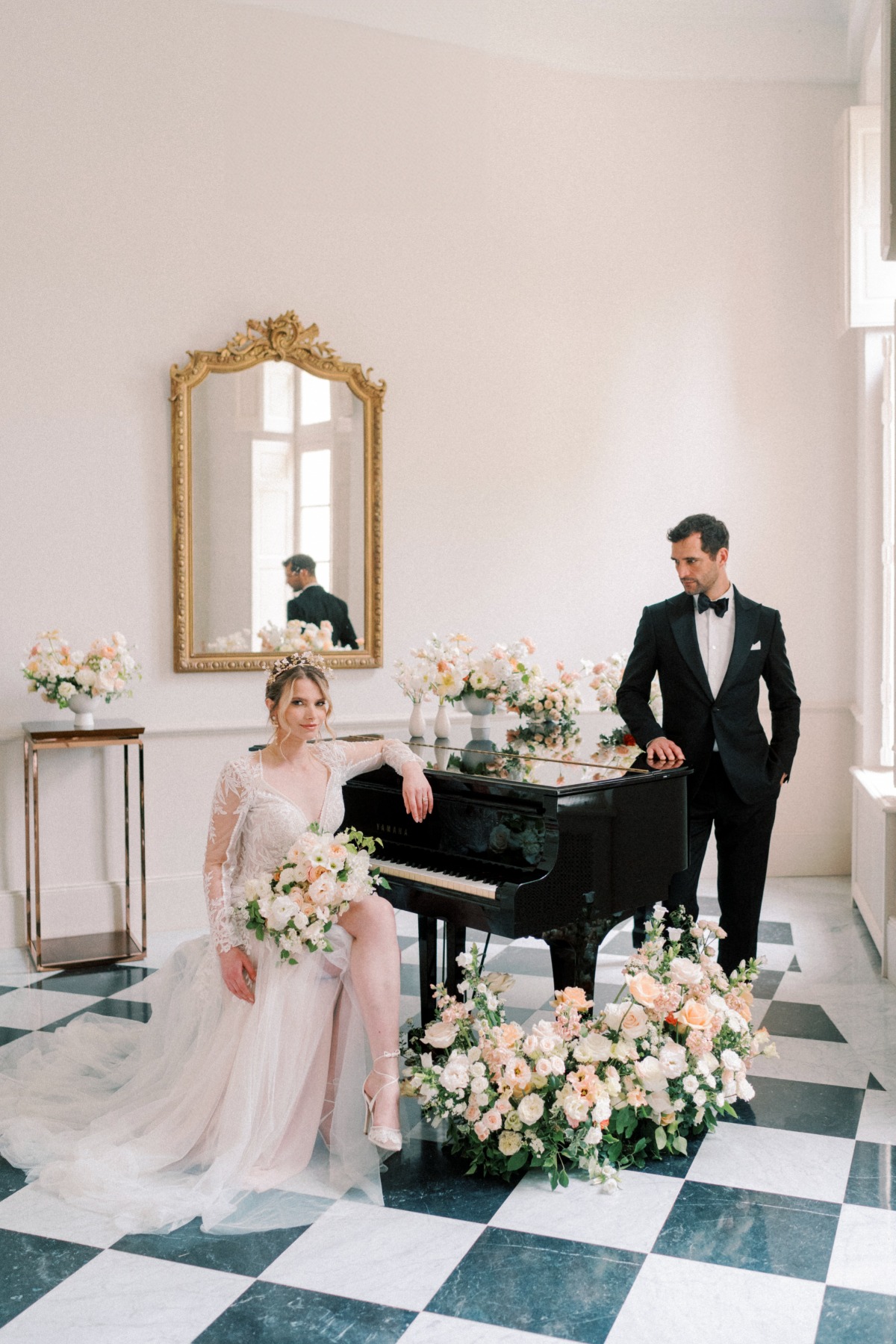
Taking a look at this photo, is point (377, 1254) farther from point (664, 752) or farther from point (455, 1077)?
point (664, 752)

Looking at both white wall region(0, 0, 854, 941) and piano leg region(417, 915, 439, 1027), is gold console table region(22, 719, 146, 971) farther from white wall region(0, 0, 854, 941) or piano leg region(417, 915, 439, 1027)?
piano leg region(417, 915, 439, 1027)

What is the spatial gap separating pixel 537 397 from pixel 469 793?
332 cm

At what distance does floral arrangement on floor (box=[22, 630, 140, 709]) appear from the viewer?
16.8 ft

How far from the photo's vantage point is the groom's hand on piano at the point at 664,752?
12.6ft

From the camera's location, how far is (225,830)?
335 cm

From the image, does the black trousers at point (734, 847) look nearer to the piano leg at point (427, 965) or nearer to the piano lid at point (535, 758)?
the piano lid at point (535, 758)

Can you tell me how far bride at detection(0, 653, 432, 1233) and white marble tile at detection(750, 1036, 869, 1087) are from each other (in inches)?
55.9

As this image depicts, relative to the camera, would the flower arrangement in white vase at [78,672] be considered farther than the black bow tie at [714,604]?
Yes

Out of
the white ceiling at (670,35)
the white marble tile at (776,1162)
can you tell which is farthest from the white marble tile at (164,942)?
the white ceiling at (670,35)

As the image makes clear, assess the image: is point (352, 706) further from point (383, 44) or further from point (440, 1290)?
point (440, 1290)

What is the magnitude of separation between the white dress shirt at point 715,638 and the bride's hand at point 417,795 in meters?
1.22

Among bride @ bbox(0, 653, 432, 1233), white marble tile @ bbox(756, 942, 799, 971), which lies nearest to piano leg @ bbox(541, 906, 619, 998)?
bride @ bbox(0, 653, 432, 1233)

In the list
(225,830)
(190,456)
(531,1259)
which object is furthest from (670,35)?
(531,1259)

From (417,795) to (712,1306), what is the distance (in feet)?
5.03
